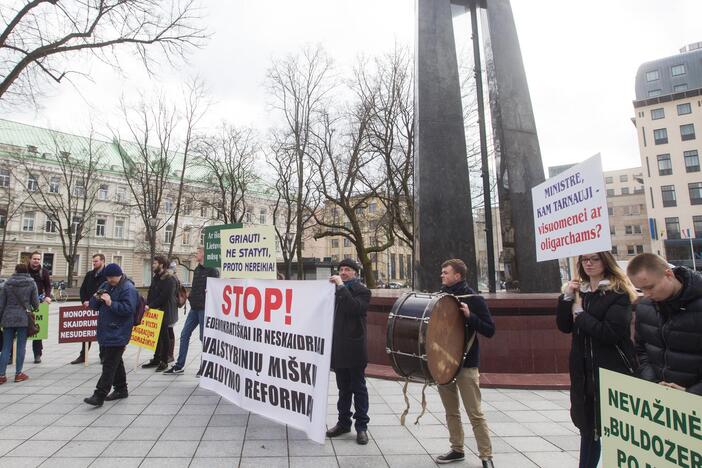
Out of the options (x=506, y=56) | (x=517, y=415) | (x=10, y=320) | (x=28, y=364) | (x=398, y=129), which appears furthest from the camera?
(x=398, y=129)

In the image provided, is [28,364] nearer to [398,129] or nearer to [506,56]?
[506,56]

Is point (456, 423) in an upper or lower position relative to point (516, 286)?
lower

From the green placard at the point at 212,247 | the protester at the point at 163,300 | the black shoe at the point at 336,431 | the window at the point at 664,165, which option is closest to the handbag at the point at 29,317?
the protester at the point at 163,300

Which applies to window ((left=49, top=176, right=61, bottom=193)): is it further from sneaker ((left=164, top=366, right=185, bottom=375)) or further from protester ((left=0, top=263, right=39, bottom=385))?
sneaker ((left=164, top=366, right=185, bottom=375))

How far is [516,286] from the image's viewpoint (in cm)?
916

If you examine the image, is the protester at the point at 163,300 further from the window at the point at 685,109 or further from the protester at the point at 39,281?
the window at the point at 685,109

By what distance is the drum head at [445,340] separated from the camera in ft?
11.5

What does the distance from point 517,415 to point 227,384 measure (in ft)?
12.7

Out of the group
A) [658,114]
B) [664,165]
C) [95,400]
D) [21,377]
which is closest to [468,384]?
[95,400]

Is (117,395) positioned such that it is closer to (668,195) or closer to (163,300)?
(163,300)

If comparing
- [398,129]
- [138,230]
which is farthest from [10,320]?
[138,230]

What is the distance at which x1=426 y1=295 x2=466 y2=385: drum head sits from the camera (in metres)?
3.52

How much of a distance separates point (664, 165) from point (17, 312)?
239 feet

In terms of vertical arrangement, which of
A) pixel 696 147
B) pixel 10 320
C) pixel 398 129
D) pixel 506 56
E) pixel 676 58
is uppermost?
pixel 676 58
